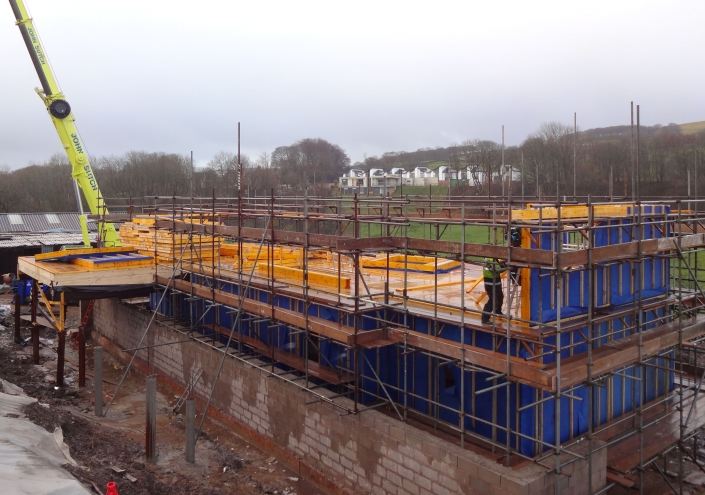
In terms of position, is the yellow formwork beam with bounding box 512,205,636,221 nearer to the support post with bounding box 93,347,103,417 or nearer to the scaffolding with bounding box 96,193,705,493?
the scaffolding with bounding box 96,193,705,493

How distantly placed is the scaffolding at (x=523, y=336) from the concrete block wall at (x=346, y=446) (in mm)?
299

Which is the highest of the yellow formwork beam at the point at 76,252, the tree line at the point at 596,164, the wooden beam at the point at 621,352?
the tree line at the point at 596,164

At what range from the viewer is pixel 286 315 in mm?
12094

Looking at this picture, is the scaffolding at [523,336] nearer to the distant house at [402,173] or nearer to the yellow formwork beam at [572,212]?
the yellow formwork beam at [572,212]

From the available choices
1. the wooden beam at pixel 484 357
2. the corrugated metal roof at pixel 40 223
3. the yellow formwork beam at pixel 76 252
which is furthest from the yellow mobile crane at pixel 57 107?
the corrugated metal roof at pixel 40 223

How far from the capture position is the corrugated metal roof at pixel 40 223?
128 feet

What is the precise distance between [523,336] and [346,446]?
396cm

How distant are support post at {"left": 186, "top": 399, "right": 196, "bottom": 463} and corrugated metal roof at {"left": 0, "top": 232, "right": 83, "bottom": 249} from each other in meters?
23.2

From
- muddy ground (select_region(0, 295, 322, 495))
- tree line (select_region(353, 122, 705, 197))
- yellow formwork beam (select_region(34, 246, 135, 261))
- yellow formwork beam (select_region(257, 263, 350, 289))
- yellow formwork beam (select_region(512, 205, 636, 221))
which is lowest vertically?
muddy ground (select_region(0, 295, 322, 495))

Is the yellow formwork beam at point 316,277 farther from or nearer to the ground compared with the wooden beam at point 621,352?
farther from the ground

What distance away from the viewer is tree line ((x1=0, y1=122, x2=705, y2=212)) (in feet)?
98.9

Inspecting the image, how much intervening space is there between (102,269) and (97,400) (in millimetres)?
3905

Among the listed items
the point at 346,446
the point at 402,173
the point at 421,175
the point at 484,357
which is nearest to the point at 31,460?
the point at 346,446

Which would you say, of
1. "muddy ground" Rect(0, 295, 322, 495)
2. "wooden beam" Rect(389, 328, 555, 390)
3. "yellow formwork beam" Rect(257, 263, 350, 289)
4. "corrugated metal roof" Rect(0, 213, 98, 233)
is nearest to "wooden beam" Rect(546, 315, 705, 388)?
"wooden beam" Rect(389, 328, 555, 390)
